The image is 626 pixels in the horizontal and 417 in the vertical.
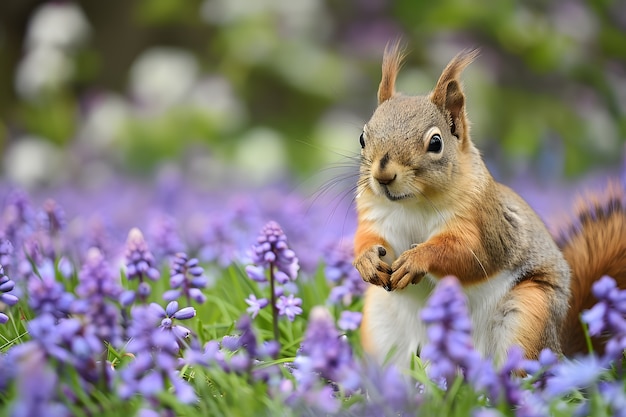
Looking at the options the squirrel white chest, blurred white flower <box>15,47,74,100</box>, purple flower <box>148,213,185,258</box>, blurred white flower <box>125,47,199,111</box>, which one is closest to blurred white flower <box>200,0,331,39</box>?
blurred white flower <box>125,47,199,111</box>

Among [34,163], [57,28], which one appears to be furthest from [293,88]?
[34,163]

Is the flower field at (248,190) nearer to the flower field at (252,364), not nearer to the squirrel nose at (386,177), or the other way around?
the flower field at (252,364)

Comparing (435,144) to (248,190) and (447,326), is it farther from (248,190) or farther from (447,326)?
(248,190)

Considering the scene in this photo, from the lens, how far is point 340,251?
2.42 meters

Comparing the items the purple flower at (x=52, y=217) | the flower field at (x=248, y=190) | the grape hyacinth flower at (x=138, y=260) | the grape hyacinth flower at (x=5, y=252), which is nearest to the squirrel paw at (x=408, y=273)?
the flower field at (x=248, y=190)

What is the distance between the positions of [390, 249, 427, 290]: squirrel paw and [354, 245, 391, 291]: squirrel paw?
23mm

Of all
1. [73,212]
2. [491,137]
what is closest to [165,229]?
[73,212]

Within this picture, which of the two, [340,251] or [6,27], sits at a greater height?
[6,27]

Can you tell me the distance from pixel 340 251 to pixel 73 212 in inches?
117

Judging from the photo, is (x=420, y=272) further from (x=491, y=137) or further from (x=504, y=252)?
(x=491, y=137)

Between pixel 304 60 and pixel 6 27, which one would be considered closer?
pixel 304 60

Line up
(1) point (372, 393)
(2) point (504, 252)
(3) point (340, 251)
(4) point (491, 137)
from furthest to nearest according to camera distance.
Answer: (4) point (491, 137)
(3) point (340, 251)
(2) point (504, 252)
(1) point (372, 393)

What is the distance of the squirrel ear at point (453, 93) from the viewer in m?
2.04

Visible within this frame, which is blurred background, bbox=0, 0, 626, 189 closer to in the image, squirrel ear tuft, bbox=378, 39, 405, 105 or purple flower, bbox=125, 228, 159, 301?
squirrel ear tuft, bbox=378, 39, 405, 105
